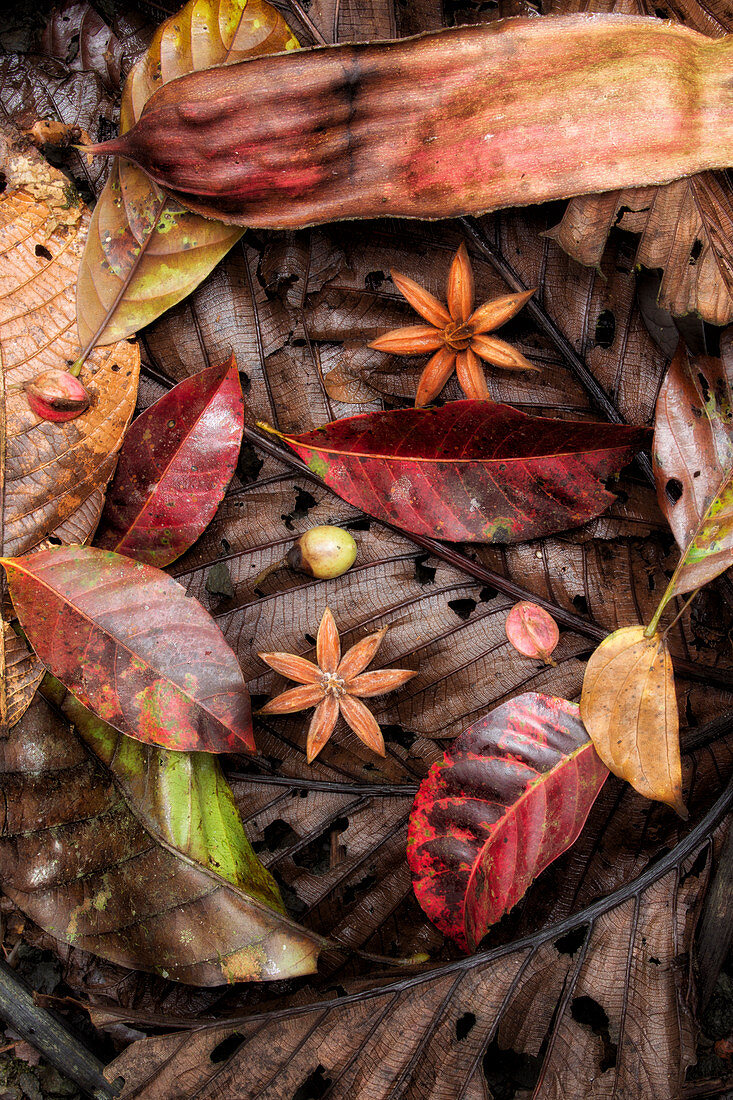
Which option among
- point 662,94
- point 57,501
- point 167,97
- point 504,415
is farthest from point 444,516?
point 167,97

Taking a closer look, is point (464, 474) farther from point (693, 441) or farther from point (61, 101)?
point (61, 101)

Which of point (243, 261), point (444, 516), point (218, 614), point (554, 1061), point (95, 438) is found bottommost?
point (554, 1061)

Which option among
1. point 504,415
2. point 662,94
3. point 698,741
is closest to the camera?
point 662,94

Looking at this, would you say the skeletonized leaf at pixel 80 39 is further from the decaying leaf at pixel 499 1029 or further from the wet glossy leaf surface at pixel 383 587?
the decaying leaf at pixel 499 1029

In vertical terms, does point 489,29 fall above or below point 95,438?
above

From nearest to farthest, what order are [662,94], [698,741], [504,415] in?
[662,94], [504,415], [698,741]

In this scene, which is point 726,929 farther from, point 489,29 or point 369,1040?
point 489,29

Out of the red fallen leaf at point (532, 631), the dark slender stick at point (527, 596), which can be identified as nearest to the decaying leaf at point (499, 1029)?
the dark slender stick at point (527, 596)
